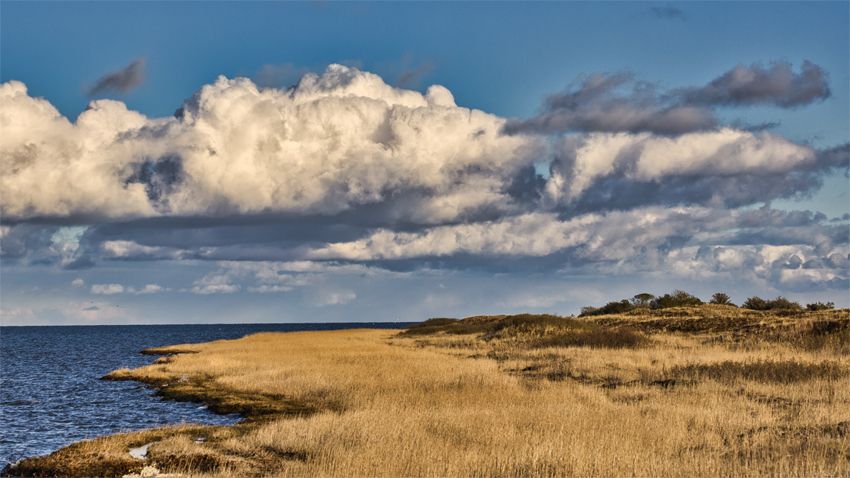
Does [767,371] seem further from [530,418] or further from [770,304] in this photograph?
[770,304]

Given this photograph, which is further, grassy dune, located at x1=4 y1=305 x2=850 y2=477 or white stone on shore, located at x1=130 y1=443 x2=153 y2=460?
white stone on shore, located at x1=130 y1=443 x2=153 y2=460

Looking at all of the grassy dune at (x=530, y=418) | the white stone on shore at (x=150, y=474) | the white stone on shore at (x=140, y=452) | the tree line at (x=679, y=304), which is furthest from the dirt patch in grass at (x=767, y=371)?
the tree line at (x=679, y=304)

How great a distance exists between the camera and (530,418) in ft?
55.9

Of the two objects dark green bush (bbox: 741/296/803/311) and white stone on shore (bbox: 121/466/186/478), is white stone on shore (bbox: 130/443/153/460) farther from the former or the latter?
dark green bush (bbox: 741/296/803/311)

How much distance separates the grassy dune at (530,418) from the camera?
12414mm

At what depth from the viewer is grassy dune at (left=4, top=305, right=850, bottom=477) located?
40.7ft

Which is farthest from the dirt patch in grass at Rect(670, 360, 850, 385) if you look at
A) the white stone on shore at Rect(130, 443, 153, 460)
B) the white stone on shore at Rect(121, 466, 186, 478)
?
the white stone on shore at Rect(130, 443, 153, 460)

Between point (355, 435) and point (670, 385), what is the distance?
1331 centimetres

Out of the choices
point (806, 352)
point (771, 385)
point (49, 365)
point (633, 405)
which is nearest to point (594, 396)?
point (633, 405)

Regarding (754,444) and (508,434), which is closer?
(754,444)

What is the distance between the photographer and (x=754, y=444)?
1315cm

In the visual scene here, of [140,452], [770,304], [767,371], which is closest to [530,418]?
[140,452]

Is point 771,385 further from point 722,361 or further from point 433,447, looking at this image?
point 433,447

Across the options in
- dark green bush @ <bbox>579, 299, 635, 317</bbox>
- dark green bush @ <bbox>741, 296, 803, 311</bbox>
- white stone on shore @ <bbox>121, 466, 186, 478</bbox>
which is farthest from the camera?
dark green bush @ <bbox>579, 299, 635, 317</bbox>
